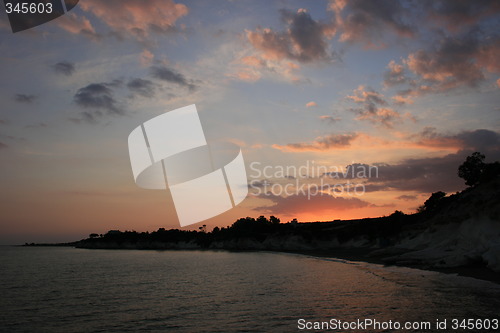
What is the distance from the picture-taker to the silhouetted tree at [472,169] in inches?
3863

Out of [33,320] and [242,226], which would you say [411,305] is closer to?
[33,320]

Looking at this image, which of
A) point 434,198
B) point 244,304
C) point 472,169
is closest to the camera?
point 244,304

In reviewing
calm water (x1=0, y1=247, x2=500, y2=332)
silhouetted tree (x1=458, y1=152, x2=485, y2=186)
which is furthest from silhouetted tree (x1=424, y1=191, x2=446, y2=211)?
calm water (x1=0, y1=247, x2=500, y2=332)

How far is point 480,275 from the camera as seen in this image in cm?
3169

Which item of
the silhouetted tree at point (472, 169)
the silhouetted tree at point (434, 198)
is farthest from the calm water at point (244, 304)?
the silhouetted tree at point (434, 198)

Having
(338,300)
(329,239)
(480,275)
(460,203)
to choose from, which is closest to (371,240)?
(329,239)

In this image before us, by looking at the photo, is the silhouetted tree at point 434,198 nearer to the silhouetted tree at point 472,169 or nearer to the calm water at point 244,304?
the silhouetted tree at point 472,169

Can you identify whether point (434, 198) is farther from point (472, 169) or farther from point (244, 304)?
point (244, 304)

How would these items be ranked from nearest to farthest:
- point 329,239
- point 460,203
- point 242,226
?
1. point 460,203
2. point 329,239
3. point 242,226

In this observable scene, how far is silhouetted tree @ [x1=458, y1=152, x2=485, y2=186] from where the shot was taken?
98.1 m

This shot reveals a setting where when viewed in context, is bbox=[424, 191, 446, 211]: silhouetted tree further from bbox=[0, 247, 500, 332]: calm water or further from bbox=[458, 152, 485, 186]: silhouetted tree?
bbox=[0, 247, 500, 332]: calm water

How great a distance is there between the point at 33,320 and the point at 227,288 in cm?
1753

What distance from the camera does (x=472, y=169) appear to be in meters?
99.3

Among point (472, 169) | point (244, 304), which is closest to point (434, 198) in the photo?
point (472, 169)
